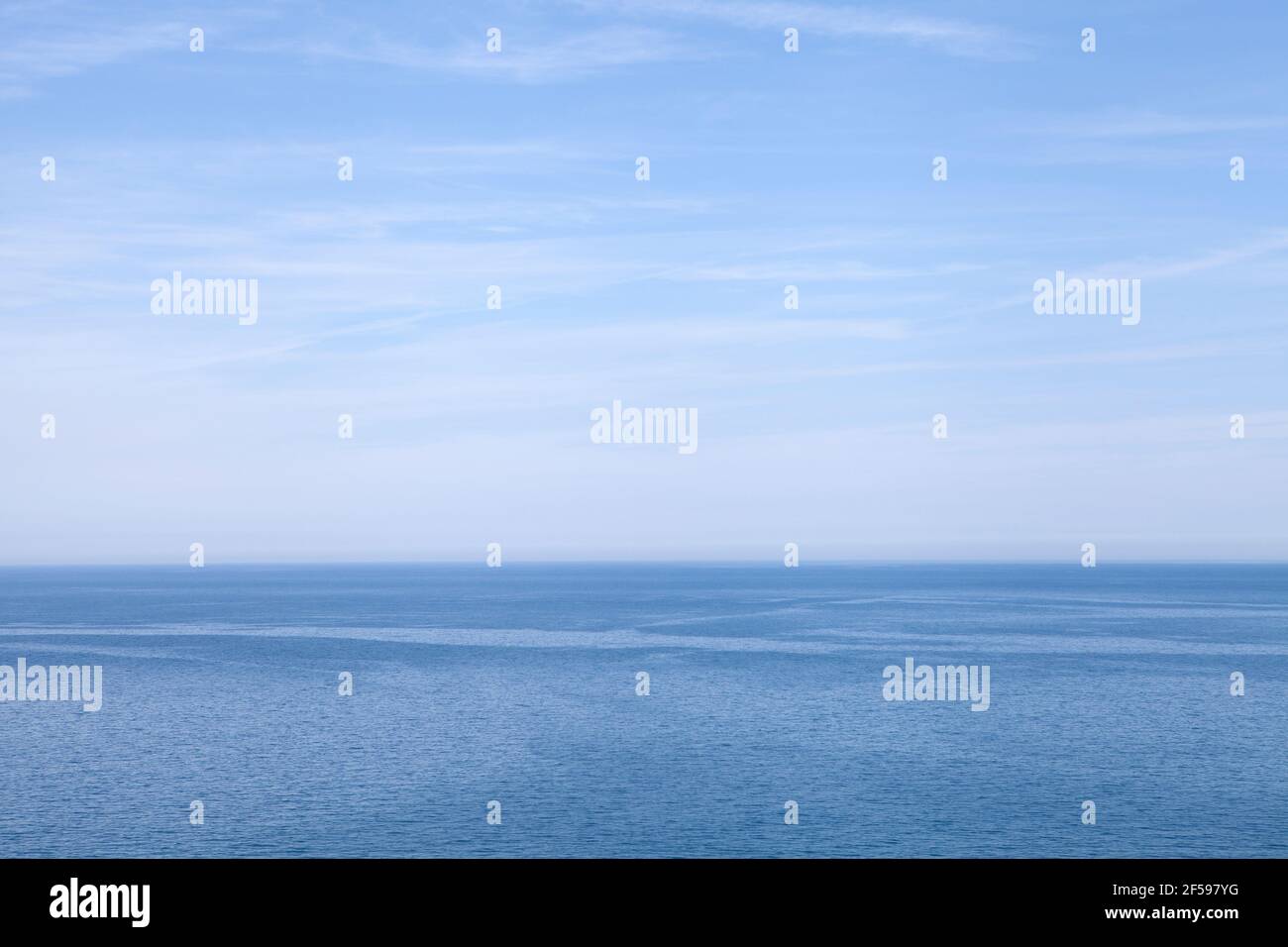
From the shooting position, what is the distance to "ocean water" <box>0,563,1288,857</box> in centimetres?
4303

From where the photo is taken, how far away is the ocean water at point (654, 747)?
4303 centimetres

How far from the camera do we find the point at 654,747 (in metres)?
57.9

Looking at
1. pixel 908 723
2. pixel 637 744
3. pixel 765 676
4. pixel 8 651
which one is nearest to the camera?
pixel 637 744
